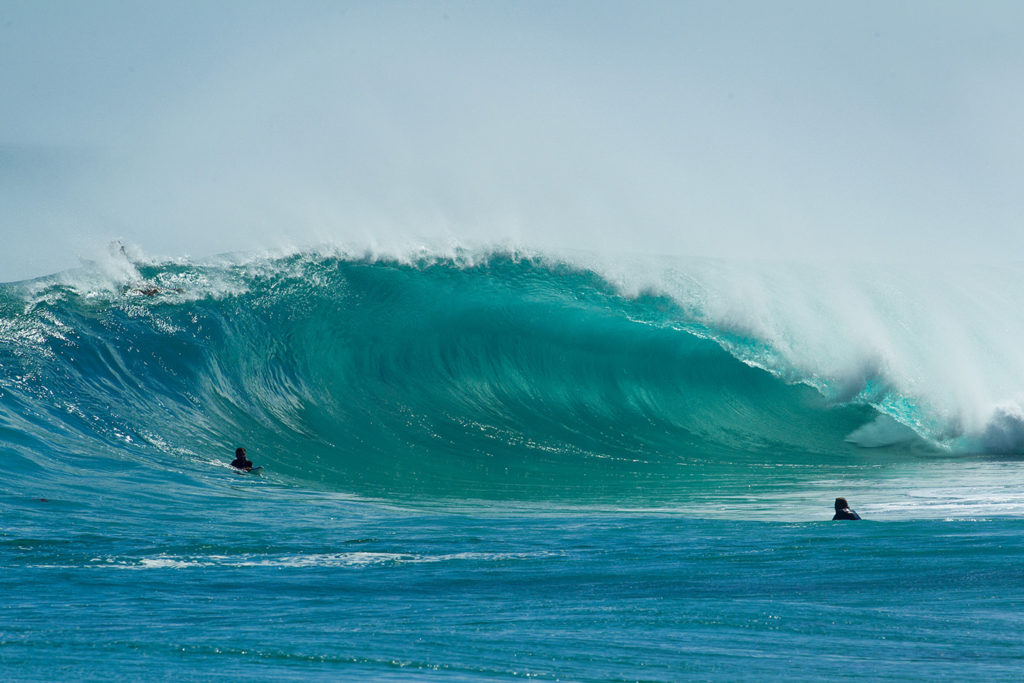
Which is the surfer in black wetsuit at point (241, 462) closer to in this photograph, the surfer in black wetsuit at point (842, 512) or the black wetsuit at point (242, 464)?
the black wetsuit at point (242, 464)

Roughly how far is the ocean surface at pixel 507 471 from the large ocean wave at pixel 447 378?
6 cm

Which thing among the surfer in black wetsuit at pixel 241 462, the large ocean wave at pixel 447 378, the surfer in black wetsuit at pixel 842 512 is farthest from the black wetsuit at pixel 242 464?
the surfer in black wetsuit at pixel 842 512

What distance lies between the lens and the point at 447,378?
15.2m

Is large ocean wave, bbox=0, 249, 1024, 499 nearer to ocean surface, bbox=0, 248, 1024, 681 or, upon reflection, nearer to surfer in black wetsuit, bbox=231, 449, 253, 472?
ocean surface, bbox=0, 248, 1024, 681

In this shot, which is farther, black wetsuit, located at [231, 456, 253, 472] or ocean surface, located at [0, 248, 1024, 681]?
black wetsuit, located at [231, 456, 253, 472]

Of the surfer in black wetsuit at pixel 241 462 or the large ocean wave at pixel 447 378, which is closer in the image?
the surfer in black wetsuit at pixel 241 462

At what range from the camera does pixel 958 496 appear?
955 centimetres

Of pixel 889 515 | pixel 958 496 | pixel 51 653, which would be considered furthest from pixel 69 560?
pixel 958 496

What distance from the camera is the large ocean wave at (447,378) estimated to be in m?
11.9

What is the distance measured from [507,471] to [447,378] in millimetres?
3493

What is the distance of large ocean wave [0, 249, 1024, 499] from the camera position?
1187cm

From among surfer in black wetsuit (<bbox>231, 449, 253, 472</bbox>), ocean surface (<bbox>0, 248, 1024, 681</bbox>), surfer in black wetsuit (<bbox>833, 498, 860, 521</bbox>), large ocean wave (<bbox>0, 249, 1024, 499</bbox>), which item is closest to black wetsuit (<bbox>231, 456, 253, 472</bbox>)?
surfer in black wetsuit (<bbox>231, 449, 253, 472</bbox>)

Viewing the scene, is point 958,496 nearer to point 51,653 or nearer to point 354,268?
point 51,653

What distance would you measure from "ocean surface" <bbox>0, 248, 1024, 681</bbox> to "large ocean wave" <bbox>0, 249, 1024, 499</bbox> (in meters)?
0.06
